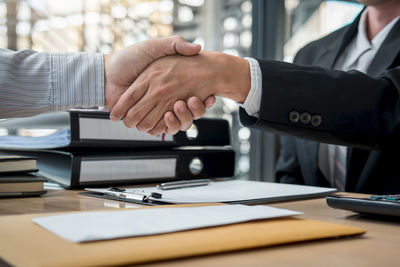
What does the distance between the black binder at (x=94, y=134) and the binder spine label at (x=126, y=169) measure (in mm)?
39

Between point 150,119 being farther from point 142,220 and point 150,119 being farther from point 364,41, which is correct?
point 364,41

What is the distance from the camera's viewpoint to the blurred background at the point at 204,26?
166cm

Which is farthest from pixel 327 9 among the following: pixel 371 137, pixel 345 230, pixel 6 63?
pixel 345 230

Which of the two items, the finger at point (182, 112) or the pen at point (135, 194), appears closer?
the pen at point (135, 194)

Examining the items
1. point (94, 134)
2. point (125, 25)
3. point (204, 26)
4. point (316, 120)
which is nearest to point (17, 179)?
point (94, 134)

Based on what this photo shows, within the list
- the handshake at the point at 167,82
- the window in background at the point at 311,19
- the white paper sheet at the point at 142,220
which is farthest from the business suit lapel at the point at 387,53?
the window in background at the point at 311,19

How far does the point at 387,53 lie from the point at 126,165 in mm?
704

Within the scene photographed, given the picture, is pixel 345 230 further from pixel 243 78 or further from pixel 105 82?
pixel 105 82

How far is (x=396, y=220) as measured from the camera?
1.84 ft

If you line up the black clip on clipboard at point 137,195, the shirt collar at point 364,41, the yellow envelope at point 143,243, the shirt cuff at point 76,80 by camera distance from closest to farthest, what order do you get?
the yellow envelope at point 143,243 < the black clip on clipboard at point 137,195 < the shirt cuff at point 76,80 < the shirt collar at point 364,41

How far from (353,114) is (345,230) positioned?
19.1 inches

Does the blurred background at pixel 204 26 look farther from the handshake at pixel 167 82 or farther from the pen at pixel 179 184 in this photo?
the pen at pixel 179 184

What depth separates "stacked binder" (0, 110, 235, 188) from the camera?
0.87 meters

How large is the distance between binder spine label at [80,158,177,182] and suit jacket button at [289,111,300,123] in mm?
292
